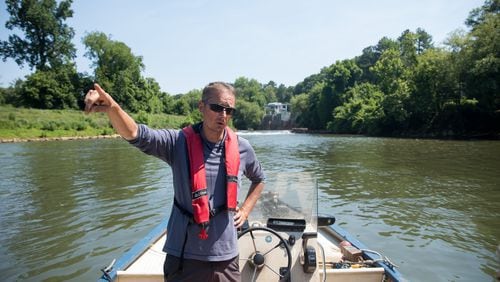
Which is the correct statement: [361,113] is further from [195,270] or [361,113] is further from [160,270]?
[195,270]

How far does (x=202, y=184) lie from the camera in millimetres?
2301

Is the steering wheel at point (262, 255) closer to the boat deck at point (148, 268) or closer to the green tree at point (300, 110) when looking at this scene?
the boat deck at point (148, 268)

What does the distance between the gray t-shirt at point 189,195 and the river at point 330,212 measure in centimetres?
460

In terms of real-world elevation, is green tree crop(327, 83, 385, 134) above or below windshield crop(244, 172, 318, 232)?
above

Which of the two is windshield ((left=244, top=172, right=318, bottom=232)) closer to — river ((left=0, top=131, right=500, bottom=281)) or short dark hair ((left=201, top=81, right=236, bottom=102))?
short dark hair ((left=201, top=81, right=236, bottom=102))

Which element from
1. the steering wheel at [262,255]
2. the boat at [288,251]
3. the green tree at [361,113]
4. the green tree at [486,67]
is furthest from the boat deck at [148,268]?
the green tree at [361,113]

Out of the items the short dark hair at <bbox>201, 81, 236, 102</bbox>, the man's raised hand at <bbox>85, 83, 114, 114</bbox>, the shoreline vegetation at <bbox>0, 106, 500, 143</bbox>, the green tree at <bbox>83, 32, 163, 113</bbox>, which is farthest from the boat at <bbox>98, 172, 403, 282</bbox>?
the green tree at <bbox>83, 32, 163, 113</bbox>

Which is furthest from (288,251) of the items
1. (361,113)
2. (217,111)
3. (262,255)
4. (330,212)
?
(361,113)

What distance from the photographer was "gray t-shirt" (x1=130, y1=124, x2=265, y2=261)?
90.5 inches

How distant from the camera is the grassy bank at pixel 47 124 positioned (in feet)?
133

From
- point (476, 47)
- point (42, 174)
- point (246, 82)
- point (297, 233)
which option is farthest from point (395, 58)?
point (246, 82)

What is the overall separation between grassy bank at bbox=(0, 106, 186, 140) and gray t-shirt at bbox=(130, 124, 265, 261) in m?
43.0

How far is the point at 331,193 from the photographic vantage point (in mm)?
12211

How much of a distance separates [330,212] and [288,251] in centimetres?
708
